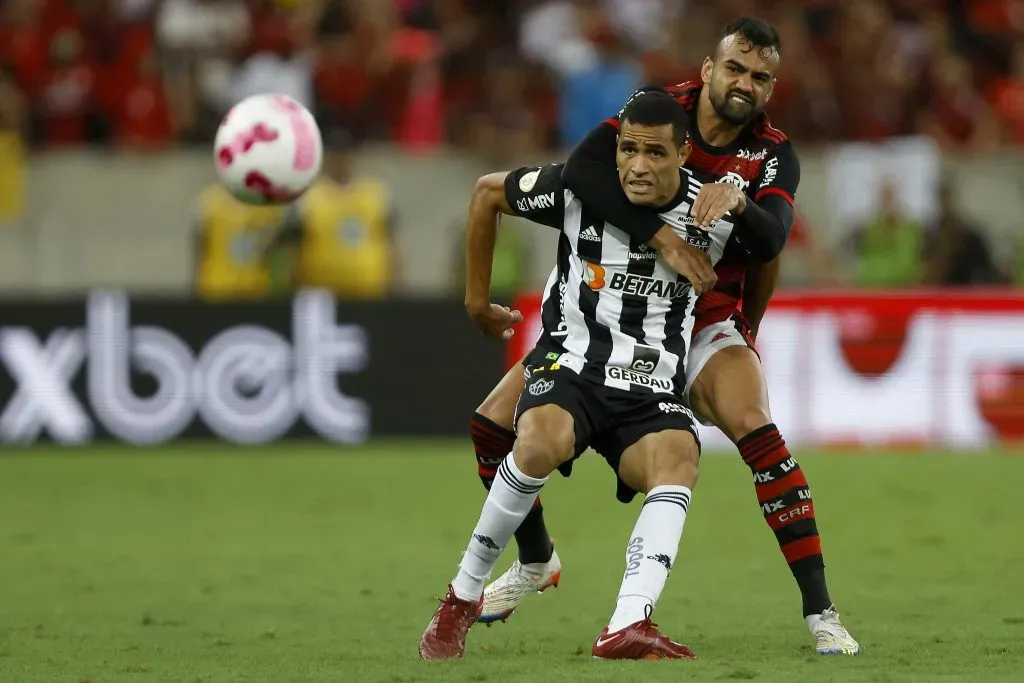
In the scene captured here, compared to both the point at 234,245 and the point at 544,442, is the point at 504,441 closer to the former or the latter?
the point at 544,442

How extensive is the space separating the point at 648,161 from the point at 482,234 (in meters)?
0.85

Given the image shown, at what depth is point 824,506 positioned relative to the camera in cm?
1070

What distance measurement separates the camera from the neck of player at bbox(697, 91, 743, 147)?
20.5ft

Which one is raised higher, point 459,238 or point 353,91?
point 353,91

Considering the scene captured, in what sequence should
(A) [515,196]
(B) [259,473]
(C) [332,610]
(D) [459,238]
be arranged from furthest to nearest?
(D) [459,238] < (B) [259,473] < (C) [332,610] < (A) [515,196]

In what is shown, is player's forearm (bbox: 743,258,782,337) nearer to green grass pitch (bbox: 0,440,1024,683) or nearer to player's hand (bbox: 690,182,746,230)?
player's hand (bbox: 690,182,746,230)

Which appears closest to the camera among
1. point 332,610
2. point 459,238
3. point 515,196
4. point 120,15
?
point 515,196

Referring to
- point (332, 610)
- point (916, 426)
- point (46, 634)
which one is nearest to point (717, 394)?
point (332, 610)

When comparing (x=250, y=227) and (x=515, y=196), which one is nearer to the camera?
(x=515, y=196)

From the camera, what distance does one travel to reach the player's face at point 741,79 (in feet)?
20.0

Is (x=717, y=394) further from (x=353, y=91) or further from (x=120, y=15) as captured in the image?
(x=120, y=15)

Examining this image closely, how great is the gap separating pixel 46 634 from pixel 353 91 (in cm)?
1001

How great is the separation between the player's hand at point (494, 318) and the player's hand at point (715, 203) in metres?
0.96

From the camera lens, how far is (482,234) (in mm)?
6352
